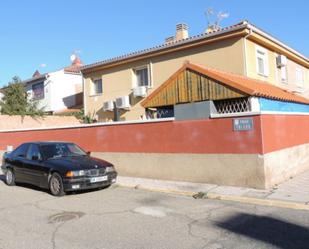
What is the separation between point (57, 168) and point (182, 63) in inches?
388

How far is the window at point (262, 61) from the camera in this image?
17625 millimetres

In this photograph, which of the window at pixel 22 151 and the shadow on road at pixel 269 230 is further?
the window at pixel 22 151

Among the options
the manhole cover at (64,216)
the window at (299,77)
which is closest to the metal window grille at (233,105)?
the manhole cover at (64,216)

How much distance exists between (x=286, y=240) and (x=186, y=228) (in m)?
1.64

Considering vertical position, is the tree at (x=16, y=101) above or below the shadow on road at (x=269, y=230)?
above

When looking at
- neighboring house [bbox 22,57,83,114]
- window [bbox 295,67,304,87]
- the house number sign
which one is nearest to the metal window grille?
the house number sign

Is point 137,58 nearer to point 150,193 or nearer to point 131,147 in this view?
point 131,147

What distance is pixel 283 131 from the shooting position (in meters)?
11.1

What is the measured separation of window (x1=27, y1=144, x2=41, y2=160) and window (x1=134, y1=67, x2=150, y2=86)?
9329 millimetres

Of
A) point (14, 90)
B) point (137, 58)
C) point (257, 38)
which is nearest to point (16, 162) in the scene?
point (137, 58)

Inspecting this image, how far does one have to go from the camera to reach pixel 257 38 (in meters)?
16.9

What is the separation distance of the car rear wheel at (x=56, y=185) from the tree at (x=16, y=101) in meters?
16.0

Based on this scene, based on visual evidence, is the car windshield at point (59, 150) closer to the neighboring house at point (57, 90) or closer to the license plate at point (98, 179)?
the license plate at point (98, 179)

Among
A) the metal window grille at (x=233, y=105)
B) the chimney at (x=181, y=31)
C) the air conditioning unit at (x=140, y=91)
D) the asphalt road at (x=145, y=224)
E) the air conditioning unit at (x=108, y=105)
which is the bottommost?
the asphalt road at (x=145, y=224)
